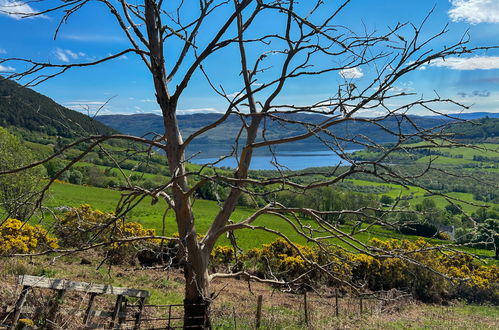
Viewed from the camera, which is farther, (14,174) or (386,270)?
(14,174)

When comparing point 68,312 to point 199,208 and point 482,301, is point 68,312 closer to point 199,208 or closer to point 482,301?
point 482,301

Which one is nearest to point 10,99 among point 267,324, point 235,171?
point 235,171

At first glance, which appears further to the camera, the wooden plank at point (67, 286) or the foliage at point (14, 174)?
the foliage at point (14, 174)

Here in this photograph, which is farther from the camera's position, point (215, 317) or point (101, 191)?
point (101, 191)

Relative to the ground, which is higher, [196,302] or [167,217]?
[196,302]

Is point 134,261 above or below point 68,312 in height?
below

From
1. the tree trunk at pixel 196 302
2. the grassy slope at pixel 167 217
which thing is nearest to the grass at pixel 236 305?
the tree trunk at pixel 196 302

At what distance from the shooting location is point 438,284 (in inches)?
741

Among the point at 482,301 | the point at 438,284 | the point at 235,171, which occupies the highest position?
the point at 235,171

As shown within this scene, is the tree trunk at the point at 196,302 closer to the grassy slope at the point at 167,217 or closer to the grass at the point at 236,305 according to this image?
the grass at the point at 236,305

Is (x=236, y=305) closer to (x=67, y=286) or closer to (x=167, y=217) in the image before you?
(x=67, y=286)

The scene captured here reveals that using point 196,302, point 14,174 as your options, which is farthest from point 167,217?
point 196,302

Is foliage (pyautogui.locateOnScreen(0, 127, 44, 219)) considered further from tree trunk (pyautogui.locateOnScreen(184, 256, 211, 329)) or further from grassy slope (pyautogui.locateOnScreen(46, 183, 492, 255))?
tree trunk (pyautogui.locateOnScreen(184, 256, 211, 329))

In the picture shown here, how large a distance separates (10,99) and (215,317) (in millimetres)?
6775
